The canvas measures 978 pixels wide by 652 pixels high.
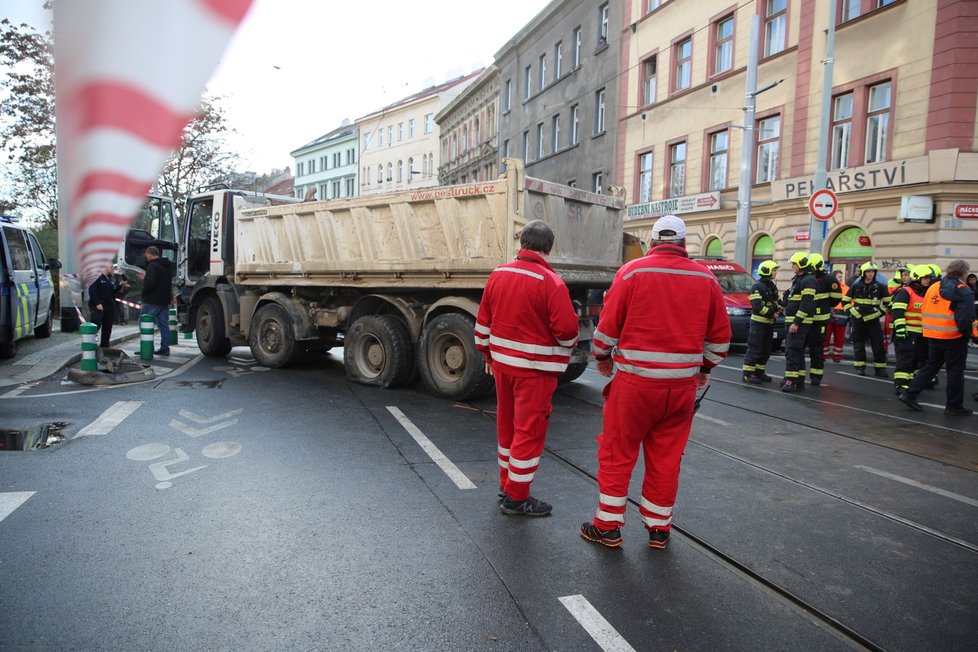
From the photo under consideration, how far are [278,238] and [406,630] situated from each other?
8390 mm

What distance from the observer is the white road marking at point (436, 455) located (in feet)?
16.0

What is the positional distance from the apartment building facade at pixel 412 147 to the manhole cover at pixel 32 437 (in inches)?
2029

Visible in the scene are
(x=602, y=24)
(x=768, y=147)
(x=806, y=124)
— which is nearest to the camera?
(x=806, y=124)

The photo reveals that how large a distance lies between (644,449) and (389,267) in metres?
5.52

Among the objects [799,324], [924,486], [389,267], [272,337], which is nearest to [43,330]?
[272,337]

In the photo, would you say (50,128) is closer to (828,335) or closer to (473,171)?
(828,335)

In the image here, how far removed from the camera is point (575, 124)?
32375 mm

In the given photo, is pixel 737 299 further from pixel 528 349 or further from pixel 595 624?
pixel 595 624

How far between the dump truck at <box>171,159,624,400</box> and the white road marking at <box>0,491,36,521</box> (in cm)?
439

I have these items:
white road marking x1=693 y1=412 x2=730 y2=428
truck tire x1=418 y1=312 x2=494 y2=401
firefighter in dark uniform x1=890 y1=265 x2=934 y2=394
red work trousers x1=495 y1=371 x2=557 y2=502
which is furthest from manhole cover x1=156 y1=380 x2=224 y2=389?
firefighter in dark uniform x1=890 y1=265 x2=934 y2=394

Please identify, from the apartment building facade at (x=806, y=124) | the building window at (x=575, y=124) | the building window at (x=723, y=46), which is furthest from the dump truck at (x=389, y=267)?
the building window at (x=575, y=124)

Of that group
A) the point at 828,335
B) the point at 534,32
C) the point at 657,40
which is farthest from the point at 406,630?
the point at 534,32

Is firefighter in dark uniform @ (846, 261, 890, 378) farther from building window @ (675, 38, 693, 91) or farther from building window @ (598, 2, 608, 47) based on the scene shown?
building window @ (598, 2, 608, 47)

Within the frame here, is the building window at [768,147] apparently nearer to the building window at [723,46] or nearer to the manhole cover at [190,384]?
the building window at [723,46]
